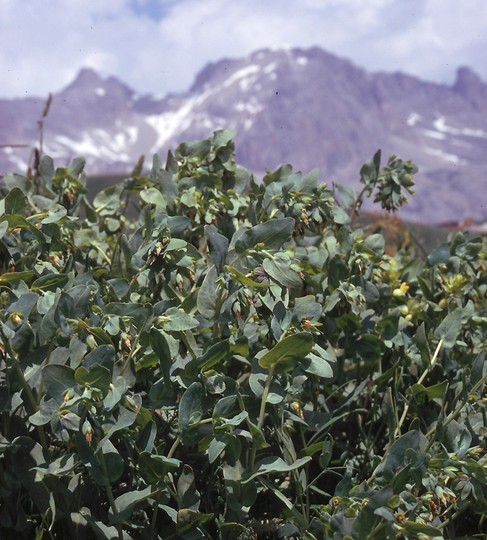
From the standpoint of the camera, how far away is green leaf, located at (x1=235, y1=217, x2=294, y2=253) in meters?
1.63

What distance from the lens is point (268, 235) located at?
5.38 ft

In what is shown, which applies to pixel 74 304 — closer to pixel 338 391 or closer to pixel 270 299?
pixel 270 299

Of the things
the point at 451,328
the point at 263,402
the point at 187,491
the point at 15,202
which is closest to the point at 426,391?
the point at 451,328

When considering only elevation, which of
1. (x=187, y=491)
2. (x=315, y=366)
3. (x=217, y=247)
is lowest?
(x=187, y=491)

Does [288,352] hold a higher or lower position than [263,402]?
higher

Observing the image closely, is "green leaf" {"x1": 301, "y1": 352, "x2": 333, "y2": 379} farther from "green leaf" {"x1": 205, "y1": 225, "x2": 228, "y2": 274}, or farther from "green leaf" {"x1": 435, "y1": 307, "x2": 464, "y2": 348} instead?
"green leaf" {"x1": 435, "y1": 307, "x2": 464, "y2": 348}

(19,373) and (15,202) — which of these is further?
(15,202)

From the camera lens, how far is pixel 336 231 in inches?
85.8

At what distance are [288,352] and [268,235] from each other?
275 mm

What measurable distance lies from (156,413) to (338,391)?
52cm

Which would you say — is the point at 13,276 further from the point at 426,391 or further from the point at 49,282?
the point at 426,391

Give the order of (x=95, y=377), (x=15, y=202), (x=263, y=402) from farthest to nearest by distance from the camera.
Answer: (x=15, y=202)
(x=263, y=402)
(x=95, y=377)

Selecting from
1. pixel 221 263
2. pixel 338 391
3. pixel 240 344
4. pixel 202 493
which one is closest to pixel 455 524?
pixel 338 391

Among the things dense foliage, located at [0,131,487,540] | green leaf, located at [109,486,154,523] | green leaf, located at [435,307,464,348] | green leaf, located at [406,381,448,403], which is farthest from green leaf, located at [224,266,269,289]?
green leaf, located at [435,307,464,348]
